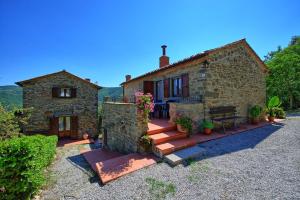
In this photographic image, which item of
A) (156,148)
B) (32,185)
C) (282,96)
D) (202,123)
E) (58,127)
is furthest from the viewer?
(282,96)

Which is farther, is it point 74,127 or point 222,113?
point 74,127

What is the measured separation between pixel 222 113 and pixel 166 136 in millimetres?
4317

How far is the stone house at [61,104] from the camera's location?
16.0 m

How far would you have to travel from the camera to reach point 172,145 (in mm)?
6758

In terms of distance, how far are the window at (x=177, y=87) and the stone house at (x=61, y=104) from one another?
9513 mm

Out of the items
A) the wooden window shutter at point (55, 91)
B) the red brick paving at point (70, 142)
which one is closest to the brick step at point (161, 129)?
the red brick paving at point (70, 142)

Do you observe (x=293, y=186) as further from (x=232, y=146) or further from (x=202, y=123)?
(x=202, y=123)

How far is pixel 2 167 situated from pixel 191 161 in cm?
524

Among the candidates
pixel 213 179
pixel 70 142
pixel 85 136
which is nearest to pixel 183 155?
pixel 213 179

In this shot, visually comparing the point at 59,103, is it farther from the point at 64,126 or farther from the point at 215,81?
the point at 215,81

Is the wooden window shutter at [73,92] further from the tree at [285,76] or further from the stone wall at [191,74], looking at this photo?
the tree at [285,76]

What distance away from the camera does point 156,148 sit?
666cm

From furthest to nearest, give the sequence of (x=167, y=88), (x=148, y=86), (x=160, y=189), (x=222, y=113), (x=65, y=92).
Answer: (x=65, y=92) < (x=148, y=86) < (x=167, y=88) < (x=222, y=113) < (x=160, y=189)

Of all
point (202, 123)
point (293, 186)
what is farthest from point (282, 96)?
point (293, 186)
